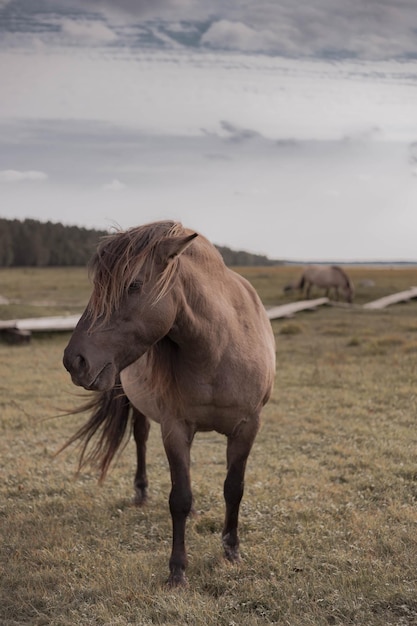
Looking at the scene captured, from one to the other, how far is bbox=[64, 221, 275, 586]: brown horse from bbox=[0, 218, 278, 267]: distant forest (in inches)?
2245

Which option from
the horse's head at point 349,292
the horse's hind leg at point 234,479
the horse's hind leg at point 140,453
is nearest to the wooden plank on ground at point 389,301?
the horse's head at point 349,292

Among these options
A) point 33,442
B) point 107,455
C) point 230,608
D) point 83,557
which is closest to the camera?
point 230,608

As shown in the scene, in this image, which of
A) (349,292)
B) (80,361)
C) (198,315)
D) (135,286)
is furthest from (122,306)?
(349,292)

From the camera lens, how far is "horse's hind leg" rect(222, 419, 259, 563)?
3973 mm

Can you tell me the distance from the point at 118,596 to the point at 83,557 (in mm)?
629

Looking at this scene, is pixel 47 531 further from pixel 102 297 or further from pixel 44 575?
pixel 102 297

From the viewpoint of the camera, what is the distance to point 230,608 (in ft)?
11.4

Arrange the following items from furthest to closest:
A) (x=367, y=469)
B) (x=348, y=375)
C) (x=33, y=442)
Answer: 1. (x=348, y=375)
2. (x=33, y=442)
3. (x=367, y=469)

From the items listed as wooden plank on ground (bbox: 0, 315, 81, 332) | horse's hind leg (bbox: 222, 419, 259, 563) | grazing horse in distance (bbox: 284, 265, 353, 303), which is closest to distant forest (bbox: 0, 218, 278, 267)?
grazing horse in distance (bbox: 284, 265, 353, 303)

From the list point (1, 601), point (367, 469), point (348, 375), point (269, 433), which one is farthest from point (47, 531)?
point (348, 375)

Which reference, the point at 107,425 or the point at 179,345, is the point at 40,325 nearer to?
the point at 107,425

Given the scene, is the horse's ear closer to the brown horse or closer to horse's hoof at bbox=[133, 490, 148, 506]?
the brown horse

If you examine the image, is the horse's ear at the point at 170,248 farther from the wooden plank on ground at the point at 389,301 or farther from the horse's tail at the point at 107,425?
the wooden plank on ground at the point at 389,301

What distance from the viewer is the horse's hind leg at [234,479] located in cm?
397
